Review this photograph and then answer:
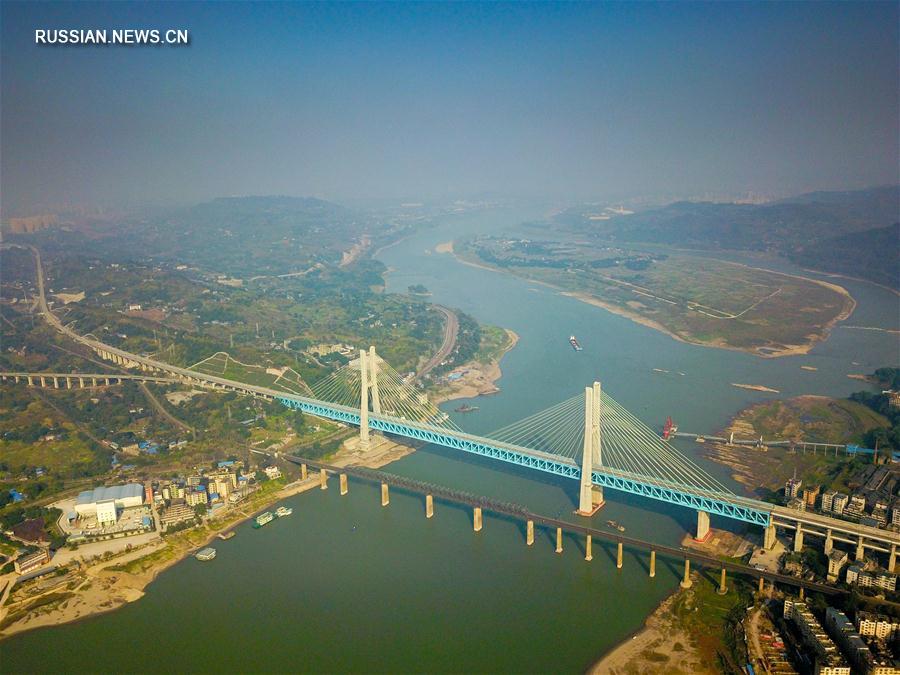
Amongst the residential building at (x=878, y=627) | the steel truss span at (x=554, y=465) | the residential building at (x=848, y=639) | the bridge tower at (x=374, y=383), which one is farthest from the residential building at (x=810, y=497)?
the bridge tower at (x=374, y=383)

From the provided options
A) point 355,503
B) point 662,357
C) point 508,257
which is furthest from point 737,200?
point 355,503

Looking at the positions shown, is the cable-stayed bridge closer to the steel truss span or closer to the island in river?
the steel truss span

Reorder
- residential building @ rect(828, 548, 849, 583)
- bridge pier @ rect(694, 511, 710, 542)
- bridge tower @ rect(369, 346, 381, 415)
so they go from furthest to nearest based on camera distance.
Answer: bridge tower @ rect(369, 346, 381, 415), bridge pier @ rect(694, 511, 710, 542), residential building @ rect(828, 548, 849, 583)

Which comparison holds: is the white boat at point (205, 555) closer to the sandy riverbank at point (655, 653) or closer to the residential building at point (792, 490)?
the sandy riverbank at point (655, 653)

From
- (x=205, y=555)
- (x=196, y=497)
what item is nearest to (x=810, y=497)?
(x=205, y=555)

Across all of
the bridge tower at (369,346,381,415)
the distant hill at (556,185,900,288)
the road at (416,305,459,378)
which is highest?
the distant hill at (556,185,900,288)

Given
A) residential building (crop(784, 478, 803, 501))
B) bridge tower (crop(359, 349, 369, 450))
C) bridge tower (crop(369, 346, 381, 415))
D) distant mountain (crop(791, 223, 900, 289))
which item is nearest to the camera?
residential building (crop(784, 478, 803, 501))

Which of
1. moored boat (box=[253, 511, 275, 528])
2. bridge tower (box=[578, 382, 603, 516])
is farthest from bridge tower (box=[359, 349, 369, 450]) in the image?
bridge tower (box=[578, 382, 603, 516])
